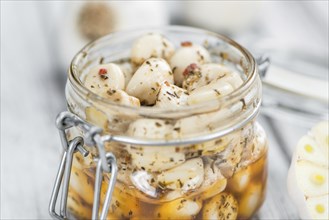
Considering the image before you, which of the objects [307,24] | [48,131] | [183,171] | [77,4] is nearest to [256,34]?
[307,24]

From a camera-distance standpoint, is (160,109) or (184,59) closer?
(160,109)

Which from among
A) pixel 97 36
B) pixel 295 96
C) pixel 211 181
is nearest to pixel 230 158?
pixel 211 181

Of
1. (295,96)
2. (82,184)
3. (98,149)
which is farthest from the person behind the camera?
(295,96)

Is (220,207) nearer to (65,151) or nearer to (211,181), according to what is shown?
(211,181)

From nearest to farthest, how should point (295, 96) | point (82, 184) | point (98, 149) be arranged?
point (98, 149) < point (82, 184) < point (295, 96)

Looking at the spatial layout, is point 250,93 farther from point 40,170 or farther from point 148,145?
point 40,170

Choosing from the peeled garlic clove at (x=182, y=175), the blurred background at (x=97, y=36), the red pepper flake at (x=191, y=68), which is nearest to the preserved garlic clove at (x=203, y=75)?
the red pepper flake at (x=191, y=68)

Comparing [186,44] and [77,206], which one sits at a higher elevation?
[186,44]
